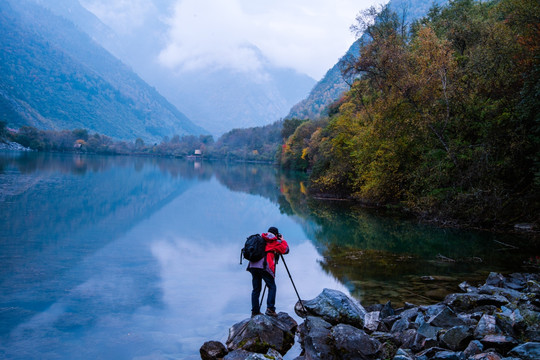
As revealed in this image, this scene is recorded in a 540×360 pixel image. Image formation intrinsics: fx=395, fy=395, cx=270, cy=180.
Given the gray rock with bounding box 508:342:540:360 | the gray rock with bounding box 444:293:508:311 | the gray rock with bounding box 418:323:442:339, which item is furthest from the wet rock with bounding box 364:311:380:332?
the gray rock with bounding box 508:342:540:360

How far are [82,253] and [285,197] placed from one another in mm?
27904

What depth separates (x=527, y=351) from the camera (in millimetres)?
6434

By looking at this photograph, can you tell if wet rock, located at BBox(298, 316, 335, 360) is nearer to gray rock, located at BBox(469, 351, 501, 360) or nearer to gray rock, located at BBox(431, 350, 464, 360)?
gray rock, located at BBox(431, 350, 464, 360)

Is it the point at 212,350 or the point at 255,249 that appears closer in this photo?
the point at 212,350

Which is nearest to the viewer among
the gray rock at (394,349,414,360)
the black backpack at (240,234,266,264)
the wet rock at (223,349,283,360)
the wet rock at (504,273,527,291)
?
the gray rock at (394,349,414,360)

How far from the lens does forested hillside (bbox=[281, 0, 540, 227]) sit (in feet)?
72.1

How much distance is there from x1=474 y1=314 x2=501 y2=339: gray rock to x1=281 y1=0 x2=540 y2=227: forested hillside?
14228 mm

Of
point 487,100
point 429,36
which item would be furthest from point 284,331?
point 429,36

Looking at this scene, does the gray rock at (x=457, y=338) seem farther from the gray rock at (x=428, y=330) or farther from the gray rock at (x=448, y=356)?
the gray rock at (x=448, y=356)

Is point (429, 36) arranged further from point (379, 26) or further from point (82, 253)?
point (82, 253)

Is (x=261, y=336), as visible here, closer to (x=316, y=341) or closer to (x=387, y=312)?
(x=316, y=341)

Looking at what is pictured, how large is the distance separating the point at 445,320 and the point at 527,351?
2014 millimetres

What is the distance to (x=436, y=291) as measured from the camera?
1240 cm

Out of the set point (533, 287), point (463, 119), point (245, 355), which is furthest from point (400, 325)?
point (463, 119)
